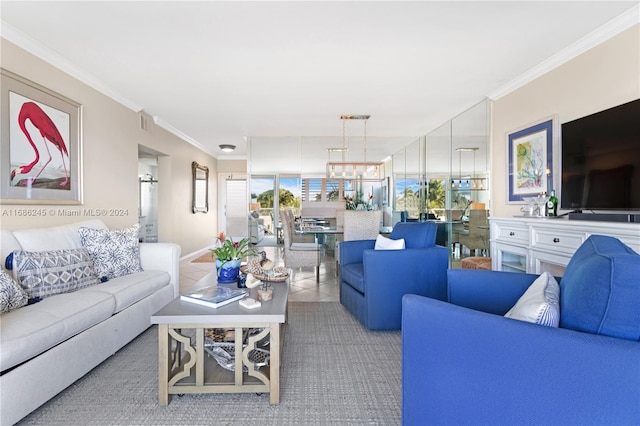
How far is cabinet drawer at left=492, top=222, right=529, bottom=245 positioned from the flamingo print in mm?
4373

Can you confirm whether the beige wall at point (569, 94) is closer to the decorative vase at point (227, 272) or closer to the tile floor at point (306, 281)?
the tile floor at point (306, 281)

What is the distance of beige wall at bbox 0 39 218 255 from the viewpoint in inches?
103

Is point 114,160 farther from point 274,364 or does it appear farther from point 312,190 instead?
point 312,190

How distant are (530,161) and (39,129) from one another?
4739mm

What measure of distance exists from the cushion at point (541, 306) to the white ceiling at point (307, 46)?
1.99 m

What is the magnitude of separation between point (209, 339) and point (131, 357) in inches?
27.5

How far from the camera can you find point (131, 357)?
212cm

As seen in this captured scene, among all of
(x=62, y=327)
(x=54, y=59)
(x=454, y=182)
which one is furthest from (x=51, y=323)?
(x=454, y=182)

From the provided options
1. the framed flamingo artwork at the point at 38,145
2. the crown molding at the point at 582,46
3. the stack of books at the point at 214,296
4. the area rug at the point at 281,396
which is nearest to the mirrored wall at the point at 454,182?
the crown molding at the point at 582,46

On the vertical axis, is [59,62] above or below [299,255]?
above

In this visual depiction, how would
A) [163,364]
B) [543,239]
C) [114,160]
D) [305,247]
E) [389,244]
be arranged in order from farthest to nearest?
[305,247] → [114,160] → [389,244] → [543,239] → [163,364]

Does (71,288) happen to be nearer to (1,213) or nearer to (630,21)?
(1,213)

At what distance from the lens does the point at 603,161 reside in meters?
2.23

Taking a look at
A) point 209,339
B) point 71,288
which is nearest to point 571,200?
point 209,339
